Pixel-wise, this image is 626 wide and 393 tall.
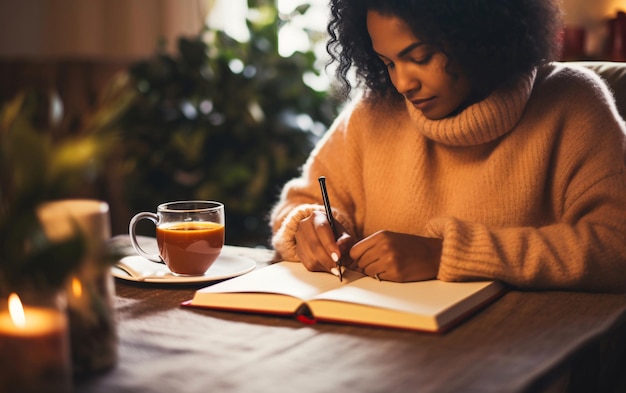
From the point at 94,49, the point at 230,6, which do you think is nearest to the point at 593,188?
the point at 230,6

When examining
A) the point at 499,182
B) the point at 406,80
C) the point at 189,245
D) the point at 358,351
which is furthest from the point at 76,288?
the point at 499,182

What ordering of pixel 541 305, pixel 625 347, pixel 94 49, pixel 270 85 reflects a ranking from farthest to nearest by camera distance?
pixel 94 49
pixel 270 85
pixel 625 347
pixel 541 305

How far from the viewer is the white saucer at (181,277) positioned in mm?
1190

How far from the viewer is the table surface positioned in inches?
30.7

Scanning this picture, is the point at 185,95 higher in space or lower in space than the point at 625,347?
higher

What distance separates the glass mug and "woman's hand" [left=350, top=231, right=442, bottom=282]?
0.23 m

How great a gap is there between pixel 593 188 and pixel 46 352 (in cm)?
91

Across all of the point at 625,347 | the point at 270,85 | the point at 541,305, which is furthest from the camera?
the point at 270,85

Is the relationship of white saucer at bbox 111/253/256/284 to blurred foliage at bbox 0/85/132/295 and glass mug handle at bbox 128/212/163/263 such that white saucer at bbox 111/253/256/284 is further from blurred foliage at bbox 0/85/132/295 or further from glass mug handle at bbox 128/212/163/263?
blurred foliage at bbox 0/85/132/295

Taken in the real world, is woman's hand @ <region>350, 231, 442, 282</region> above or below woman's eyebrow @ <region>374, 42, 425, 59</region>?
below

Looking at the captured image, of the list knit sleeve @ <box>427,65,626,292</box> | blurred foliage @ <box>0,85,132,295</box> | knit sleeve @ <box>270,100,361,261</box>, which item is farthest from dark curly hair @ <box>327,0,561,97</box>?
blurred foliage @ <box>0,85,132,295</box>

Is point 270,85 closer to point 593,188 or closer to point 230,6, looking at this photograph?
point 230,6

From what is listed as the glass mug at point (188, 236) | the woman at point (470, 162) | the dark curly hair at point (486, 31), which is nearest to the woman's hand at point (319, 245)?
the woman at point (470, 162)

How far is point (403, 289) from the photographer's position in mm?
1087
